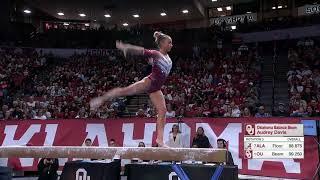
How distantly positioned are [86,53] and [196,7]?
326 inches

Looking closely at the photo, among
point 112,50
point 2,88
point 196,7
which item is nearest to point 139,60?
point 112,50

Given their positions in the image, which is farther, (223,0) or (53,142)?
(223,0)

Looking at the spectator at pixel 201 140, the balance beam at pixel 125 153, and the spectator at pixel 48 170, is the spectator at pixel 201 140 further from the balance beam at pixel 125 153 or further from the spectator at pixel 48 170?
the balance beam at pixel 125 153

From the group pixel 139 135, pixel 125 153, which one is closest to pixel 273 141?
pixel 139 135

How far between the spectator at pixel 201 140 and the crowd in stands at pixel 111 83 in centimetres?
182

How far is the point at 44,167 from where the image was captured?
31.7 ft

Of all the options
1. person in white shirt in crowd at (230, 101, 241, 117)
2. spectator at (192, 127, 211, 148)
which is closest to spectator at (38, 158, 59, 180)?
spectator at (192, 127, 211, 148)

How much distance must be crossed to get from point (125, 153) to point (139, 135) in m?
5.07

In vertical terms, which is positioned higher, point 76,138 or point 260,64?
point 260,64

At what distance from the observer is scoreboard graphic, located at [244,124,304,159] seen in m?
9.46

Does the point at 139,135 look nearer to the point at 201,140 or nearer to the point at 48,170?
the point at 201,140

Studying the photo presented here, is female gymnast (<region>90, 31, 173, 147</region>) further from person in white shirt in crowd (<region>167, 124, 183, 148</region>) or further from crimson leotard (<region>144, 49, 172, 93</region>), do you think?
person in white shirt in crowd (<region>167, 124, 183, 148</region>)

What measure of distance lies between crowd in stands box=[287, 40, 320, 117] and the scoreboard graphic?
0.80 metres

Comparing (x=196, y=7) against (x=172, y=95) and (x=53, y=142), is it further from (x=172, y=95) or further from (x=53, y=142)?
(x=53, y=142)
